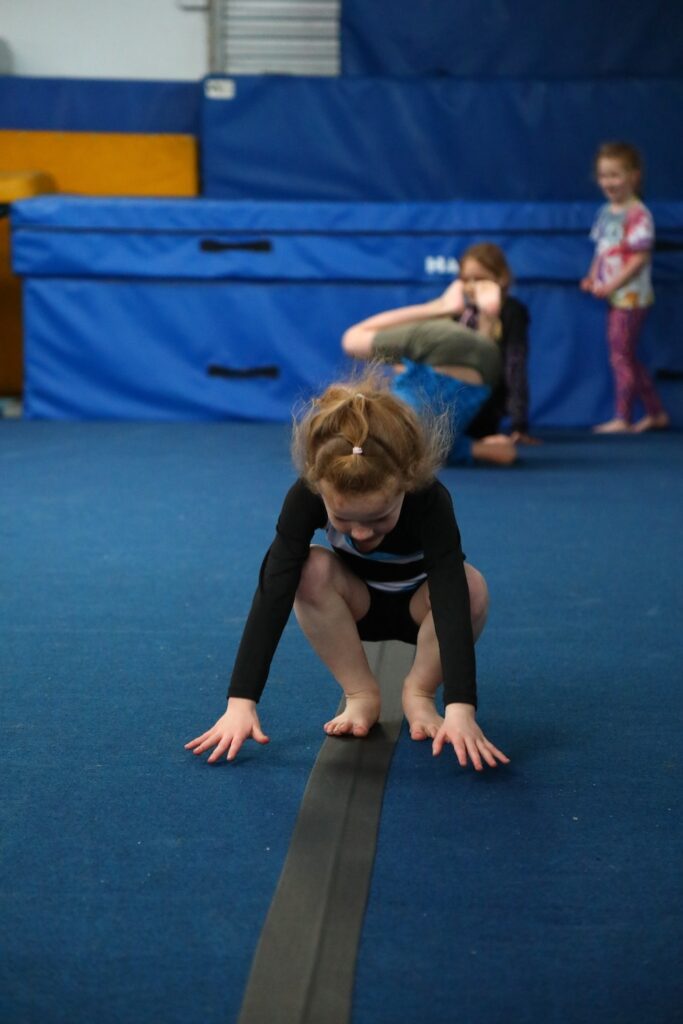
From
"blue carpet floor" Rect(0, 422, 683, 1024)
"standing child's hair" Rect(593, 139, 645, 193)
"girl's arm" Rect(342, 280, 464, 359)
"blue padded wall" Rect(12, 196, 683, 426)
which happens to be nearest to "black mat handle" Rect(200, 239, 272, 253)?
"blue padded wall" Rect(12, 196, 683, 426)

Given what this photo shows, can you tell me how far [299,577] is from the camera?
5.61ft

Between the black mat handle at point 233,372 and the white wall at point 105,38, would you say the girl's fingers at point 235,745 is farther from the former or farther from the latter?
the white wall at point 105,38

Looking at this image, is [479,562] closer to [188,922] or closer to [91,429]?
[188,922]

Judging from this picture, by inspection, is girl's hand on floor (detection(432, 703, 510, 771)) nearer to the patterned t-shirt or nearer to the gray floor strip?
the gray floor strip

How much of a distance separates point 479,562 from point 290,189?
3984 millimetres

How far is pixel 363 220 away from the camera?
5297 mm

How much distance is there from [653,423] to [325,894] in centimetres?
428

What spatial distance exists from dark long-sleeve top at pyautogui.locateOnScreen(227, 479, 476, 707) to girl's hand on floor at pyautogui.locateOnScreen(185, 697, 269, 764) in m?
0.01

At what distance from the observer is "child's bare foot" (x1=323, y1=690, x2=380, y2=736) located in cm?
178

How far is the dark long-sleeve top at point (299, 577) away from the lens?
1653 millimetres

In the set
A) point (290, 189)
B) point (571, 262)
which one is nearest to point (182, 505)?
point (571, 262)

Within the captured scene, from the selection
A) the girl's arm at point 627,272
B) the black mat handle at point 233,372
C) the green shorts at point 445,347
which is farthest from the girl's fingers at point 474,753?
the black mat handle at point 233,372

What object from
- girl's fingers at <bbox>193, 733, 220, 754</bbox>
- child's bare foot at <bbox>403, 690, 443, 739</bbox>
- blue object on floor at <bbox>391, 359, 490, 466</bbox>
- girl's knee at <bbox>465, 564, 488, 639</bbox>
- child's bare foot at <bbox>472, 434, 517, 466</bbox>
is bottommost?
child's bare foot at <bbox>472, 434, 517, 466</bbox>

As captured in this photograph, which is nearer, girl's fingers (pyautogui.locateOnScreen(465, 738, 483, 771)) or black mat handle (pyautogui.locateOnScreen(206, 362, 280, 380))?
girl's fingers (pyautogui.locateOnScreen(465, 738, 483, 771))
